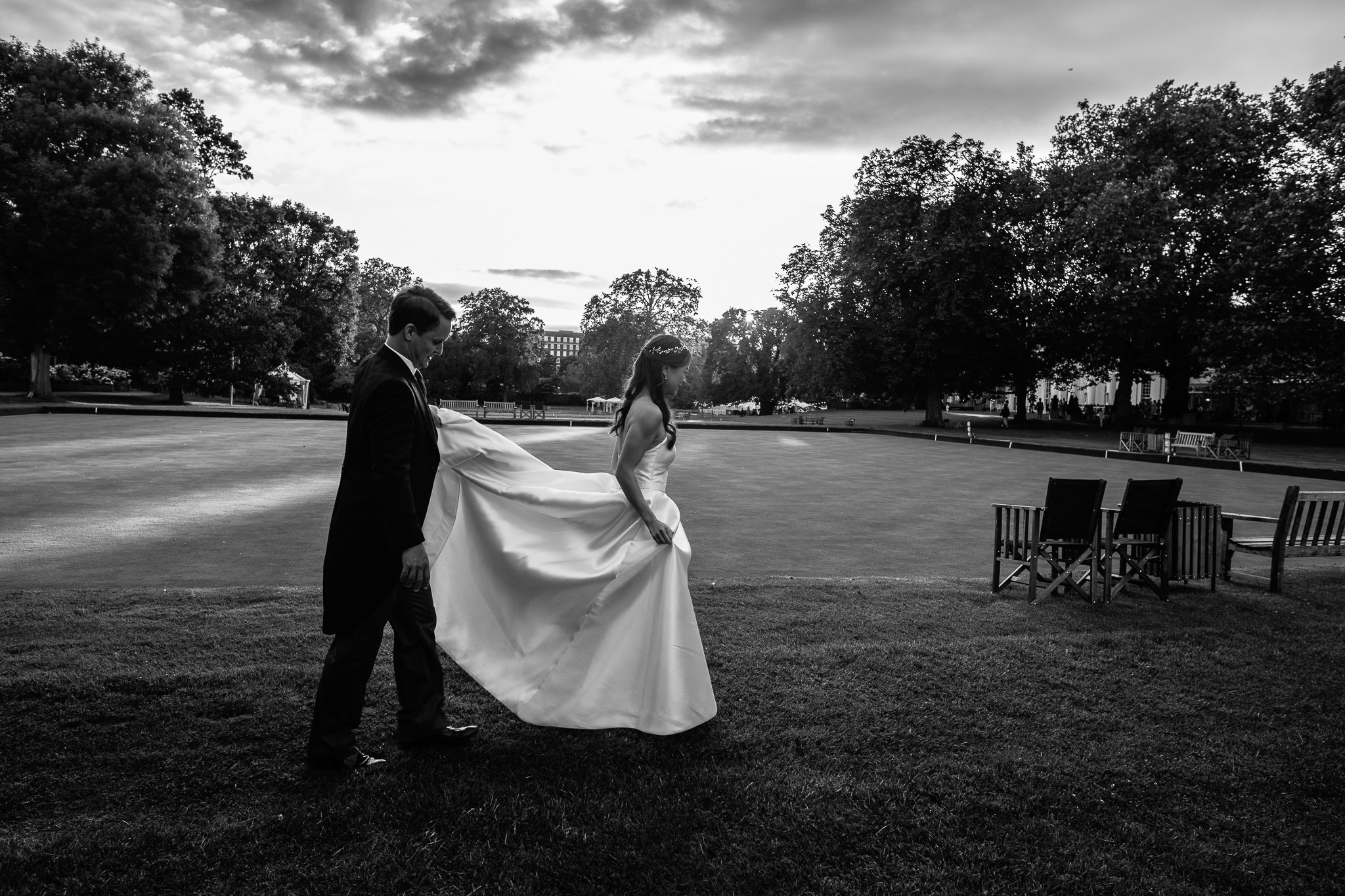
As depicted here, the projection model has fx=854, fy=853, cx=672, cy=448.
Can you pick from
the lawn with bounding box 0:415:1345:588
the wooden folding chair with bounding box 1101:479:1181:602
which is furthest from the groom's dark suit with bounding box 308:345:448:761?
the wooden folding chair with bounding box 1101:479:1181:602

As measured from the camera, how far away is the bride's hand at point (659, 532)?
4324 mm

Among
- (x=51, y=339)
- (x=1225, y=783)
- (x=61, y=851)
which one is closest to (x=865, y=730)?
(x=1225, y=783)

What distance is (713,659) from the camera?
5.64m

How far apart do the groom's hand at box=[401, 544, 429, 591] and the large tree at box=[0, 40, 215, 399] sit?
127ft

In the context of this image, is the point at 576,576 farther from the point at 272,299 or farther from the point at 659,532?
the point at 272,299

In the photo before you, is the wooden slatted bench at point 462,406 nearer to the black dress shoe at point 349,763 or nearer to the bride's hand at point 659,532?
the bride's hand at point 659,532

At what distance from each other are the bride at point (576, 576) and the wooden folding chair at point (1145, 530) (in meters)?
5.19

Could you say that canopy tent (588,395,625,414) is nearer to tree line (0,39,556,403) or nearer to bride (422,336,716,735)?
tree line (0,39,556,403)

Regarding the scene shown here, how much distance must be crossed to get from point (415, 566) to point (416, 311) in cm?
113

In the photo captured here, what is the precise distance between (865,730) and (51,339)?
144ft

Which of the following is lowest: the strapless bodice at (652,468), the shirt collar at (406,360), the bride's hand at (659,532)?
the bride's hand at (659,532)

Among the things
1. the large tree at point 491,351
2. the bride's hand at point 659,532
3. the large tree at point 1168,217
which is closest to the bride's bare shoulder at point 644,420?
the bride's hand at point 659,532

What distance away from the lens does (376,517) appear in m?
3.78

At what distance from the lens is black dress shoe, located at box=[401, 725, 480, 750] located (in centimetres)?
420
